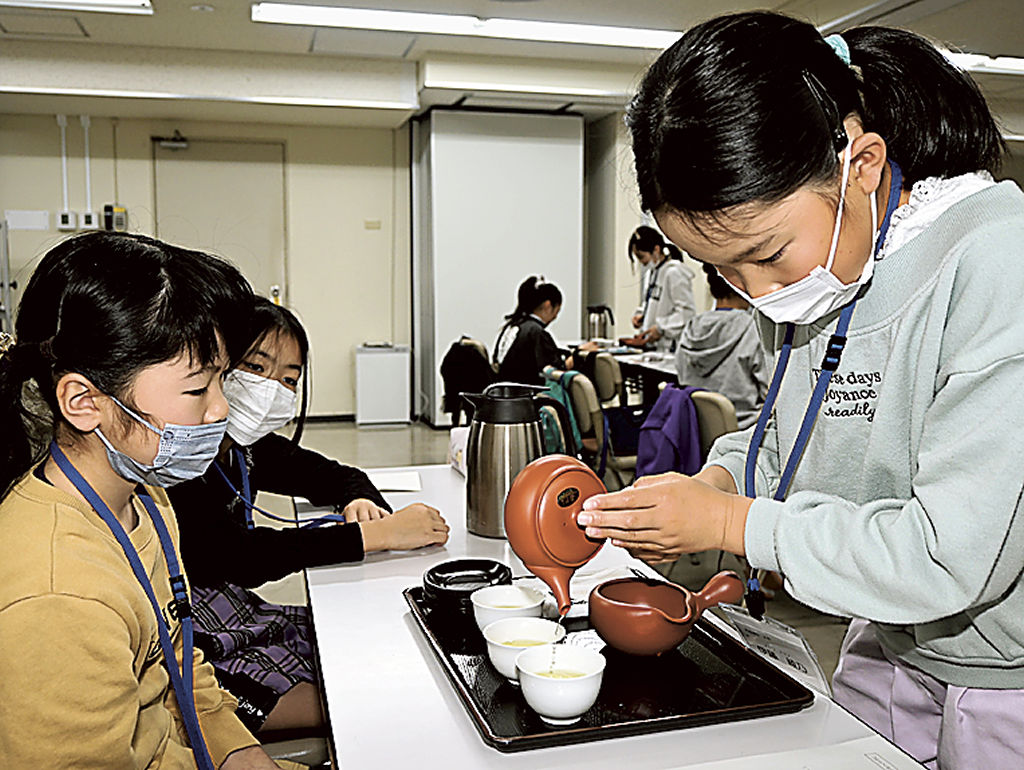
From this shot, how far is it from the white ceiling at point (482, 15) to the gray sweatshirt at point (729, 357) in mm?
2039

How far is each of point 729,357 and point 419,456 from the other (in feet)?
9.26

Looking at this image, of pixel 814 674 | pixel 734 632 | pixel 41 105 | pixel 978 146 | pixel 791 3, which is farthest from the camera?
pixel 41 105

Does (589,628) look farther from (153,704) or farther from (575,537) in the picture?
(153,704)

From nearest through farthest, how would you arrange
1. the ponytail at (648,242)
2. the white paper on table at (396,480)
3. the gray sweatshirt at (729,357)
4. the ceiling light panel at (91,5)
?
the white paper on table at (396,480)
the gray sweatshirt at (729,357)
the ceiling light panel at (91,5)
the ponytail at (648,242)

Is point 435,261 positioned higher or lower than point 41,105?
lower

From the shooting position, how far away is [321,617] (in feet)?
4.44

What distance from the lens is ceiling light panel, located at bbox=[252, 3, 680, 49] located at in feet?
19.1

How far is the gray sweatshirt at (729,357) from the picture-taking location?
420cm

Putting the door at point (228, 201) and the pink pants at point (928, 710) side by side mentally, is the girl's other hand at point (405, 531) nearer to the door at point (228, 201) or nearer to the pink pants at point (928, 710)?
the pink pants at point (928, 710)

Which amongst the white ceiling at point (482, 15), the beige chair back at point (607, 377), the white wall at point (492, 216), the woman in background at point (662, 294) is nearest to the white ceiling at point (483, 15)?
the white ceiling at point (482, 15)

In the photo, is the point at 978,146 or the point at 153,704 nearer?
the point at 978,146

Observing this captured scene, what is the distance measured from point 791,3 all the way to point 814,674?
17.9 ft

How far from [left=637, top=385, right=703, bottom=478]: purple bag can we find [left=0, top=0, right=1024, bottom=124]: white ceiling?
2931 mm

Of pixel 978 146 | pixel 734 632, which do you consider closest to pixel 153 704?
pixel 734 632
